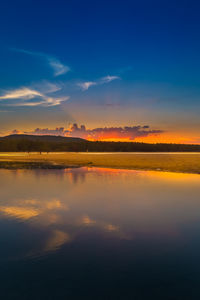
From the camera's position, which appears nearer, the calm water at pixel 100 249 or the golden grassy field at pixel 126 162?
the calm water at pixel 100 249

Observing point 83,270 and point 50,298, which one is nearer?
point 50,298

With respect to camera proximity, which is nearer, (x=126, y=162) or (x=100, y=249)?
(x=100, y=249)

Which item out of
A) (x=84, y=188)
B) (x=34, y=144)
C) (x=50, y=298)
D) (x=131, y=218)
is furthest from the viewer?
(x=34, y=144)

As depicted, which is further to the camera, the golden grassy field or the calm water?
the golden grassy field

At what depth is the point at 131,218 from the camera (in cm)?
1215

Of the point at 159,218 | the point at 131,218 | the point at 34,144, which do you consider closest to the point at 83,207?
the point at 131,218

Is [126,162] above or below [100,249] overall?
above

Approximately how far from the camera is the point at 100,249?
837 cm

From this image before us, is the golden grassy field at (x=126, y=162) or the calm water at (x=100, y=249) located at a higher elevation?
the golden grassy field at (x=126, y=162)

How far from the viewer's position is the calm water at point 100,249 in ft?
20.3

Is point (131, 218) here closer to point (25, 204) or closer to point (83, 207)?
point (83, 207)

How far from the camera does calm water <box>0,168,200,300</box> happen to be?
20.3 ft

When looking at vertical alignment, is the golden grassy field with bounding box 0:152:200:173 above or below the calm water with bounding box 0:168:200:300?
above

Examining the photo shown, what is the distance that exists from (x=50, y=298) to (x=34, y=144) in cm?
17037
